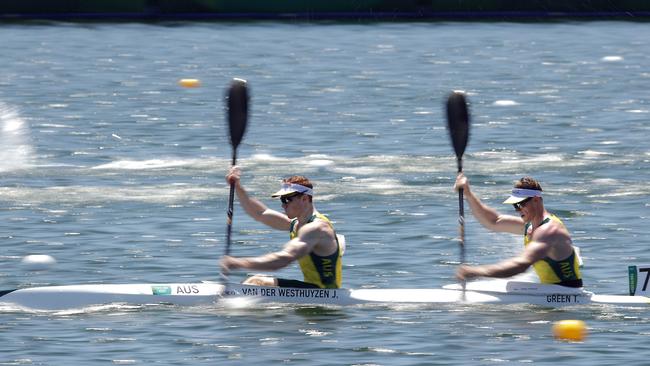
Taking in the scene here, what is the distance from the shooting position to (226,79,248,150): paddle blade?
59.2ft

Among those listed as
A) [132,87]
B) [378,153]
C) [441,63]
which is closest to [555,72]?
[441,63]

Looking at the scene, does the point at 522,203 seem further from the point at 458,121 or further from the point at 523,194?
the point at 458,121

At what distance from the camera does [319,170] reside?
26578mm

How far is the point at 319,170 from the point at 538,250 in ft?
36.9

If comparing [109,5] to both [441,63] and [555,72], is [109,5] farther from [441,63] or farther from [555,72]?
[555,72]

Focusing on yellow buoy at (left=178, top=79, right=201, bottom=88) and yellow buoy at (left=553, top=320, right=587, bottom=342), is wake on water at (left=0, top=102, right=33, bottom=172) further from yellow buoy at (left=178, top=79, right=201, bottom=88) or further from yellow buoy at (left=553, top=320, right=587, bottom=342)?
yellow buoy at (left=553, top=320, right=587, bottom=342)

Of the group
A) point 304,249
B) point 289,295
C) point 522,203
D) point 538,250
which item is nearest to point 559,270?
point 538,250

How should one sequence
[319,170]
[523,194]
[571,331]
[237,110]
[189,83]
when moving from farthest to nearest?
[189,83]
[319,170]
[237,110]
[523,194]
[571,331]

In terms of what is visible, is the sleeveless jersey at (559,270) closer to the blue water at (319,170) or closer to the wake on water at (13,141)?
the blue water at (319,170)

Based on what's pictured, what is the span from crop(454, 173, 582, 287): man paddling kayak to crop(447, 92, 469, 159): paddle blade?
196cm

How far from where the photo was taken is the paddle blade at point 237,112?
59.2 ft

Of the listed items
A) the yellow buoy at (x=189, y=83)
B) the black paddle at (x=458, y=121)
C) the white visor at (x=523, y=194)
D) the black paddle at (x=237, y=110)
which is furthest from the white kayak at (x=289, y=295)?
the yellow buoy at (x=189, y=83)

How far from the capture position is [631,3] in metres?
54.8

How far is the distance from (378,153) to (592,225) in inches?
296
